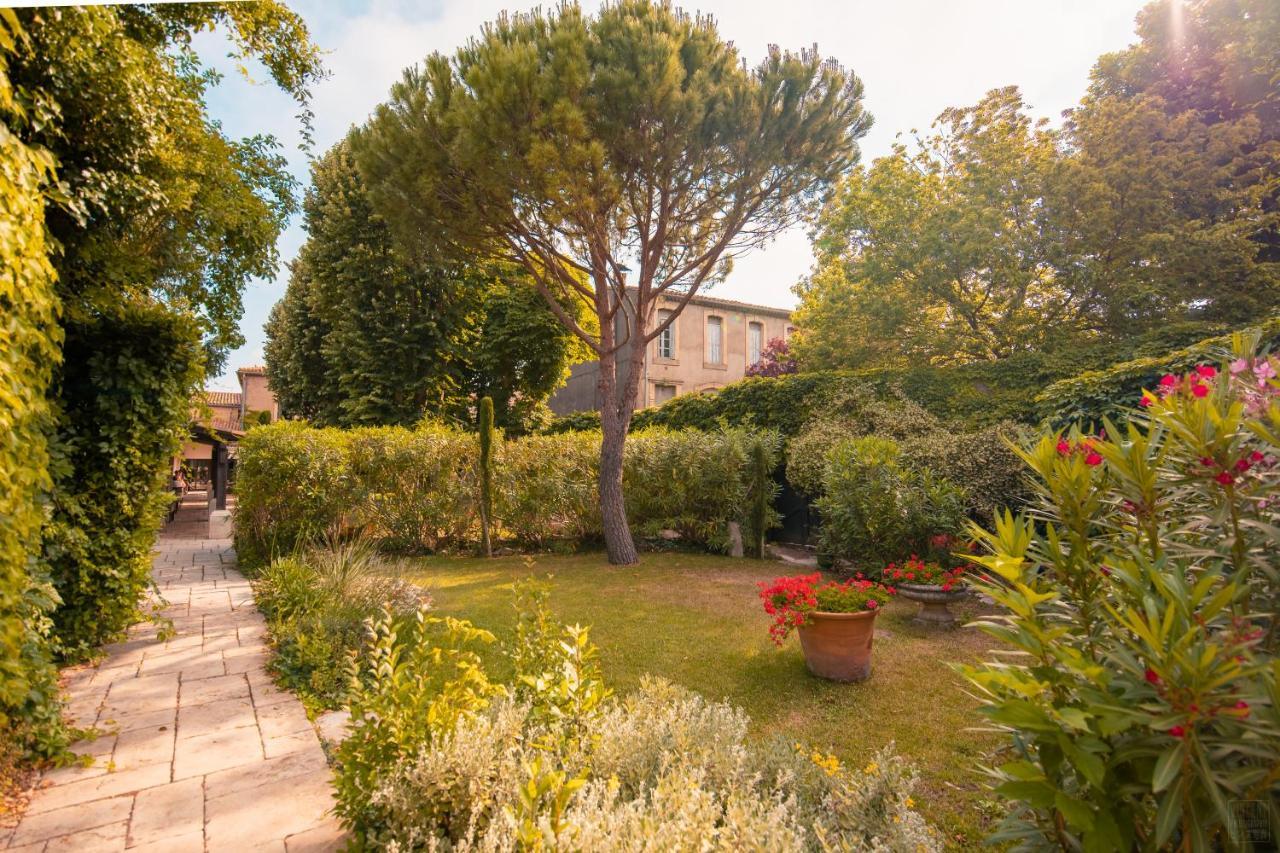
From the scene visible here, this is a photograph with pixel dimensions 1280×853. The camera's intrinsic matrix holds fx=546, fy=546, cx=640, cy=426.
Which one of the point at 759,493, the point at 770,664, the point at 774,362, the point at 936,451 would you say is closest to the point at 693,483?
the point at 759,493

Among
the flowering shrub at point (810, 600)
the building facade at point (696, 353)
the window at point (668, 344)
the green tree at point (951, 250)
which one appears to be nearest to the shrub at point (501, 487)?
the flowering shrub at point (810, 600)

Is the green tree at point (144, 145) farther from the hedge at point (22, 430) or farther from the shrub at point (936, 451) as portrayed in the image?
the shrub at point (936, 451)

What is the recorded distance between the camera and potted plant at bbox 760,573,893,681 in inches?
164

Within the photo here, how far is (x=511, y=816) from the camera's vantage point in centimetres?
141

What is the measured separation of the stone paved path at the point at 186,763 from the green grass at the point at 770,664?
1.58 m

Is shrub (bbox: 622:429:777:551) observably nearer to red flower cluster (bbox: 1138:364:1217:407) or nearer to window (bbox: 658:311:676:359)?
red flower cluster (bbox: 1138:364:1217:407)

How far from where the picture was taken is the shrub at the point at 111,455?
4.05m

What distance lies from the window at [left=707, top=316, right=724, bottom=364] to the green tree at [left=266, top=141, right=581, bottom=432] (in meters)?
7.38

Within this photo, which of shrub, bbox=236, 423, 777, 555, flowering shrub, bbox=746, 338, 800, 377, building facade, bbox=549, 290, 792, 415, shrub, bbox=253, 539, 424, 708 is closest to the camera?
shrub, bbox=253, 539, 424, 708

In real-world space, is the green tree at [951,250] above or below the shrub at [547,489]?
above

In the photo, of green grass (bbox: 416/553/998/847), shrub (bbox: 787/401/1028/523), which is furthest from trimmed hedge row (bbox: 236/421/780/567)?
green grass (bbox: 416/553/998/847)

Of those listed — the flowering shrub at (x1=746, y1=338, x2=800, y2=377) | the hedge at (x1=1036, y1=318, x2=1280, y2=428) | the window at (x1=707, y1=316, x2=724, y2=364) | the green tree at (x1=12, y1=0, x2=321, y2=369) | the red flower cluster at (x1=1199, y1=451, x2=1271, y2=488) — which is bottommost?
the red flower cluster at (x1=1199, y1=451, x2=1271, y2=488)

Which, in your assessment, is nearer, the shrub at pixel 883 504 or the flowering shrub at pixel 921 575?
the flowering shrub at pixel 921 575

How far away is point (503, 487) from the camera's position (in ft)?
33.1
